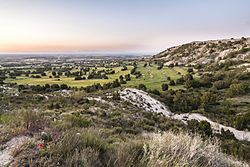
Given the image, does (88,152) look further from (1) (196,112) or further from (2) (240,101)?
(2) (240,101)

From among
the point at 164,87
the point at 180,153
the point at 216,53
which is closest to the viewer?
the point at 180,153

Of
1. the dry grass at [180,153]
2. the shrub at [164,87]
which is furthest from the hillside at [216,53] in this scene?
the dry grass at [180,153]

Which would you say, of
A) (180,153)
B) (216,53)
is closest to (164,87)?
(180,153)

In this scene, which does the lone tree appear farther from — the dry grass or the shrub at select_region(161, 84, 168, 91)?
the dry grass

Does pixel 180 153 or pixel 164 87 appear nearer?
pixel 180 153

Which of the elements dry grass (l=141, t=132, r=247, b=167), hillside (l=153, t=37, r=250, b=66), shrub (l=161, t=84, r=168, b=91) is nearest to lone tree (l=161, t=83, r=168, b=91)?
shrub (l=161, t=84, r=168, b=91)

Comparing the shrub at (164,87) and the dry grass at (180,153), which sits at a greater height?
the dry grass at (180,153)

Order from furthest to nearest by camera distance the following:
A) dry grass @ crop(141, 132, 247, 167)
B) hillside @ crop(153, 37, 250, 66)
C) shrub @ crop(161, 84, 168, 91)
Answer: hillside @ crop(153, 37, 250, 66), shrub @ crop(161, 84, 168, 91), dry grass @ crop(141, 132, 247, 167)

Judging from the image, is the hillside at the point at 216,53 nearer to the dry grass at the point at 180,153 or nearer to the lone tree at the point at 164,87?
the lone tree at the point at 164,87

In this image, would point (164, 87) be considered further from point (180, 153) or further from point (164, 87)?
point (180, 153)

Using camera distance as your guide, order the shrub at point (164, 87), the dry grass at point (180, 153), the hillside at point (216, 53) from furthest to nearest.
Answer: the hillside at point (216, 53) < the shrub at point (164, 87) < the dry grass at point (180, 153)

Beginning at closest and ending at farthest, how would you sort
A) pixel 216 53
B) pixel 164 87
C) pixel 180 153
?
pixel 180 153 < pixel 164 87 < pixel 216 53

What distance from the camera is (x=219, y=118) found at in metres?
23.9

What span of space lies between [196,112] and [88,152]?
76.0 ft
